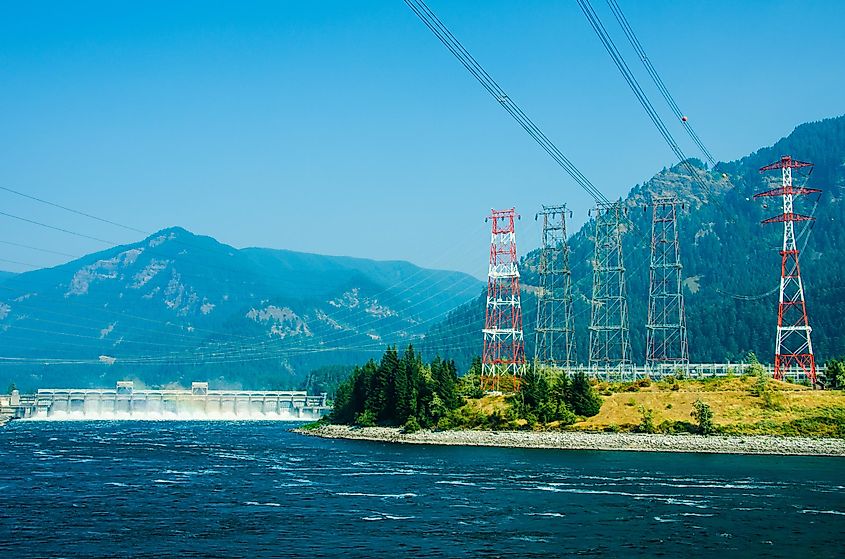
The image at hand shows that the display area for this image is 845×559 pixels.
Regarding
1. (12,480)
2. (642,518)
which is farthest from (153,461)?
(642,518)

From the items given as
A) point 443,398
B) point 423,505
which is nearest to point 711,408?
point 443,398

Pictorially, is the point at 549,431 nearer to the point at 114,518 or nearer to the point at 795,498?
the point at 795,498

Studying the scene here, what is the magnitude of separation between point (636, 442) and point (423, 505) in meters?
48.6

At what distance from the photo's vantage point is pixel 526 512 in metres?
58.1

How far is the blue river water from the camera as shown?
47.2m

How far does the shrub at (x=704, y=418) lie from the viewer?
102625 mm

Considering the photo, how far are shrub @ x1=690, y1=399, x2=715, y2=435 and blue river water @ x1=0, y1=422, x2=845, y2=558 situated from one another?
347 inches

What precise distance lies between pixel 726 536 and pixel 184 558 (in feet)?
102

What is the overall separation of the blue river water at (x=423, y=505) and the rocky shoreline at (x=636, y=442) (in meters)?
4.26

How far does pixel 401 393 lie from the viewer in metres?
126

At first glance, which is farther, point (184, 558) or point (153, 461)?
point (153, 461)

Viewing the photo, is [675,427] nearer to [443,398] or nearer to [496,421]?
[496,421]

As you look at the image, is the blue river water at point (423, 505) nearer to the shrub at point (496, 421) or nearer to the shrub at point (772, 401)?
the shrub at point (772, 401)

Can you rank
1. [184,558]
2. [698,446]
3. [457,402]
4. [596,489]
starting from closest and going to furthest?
1. [184,558]
2. [596,489]
3. [698,446]
4. [457,402]
